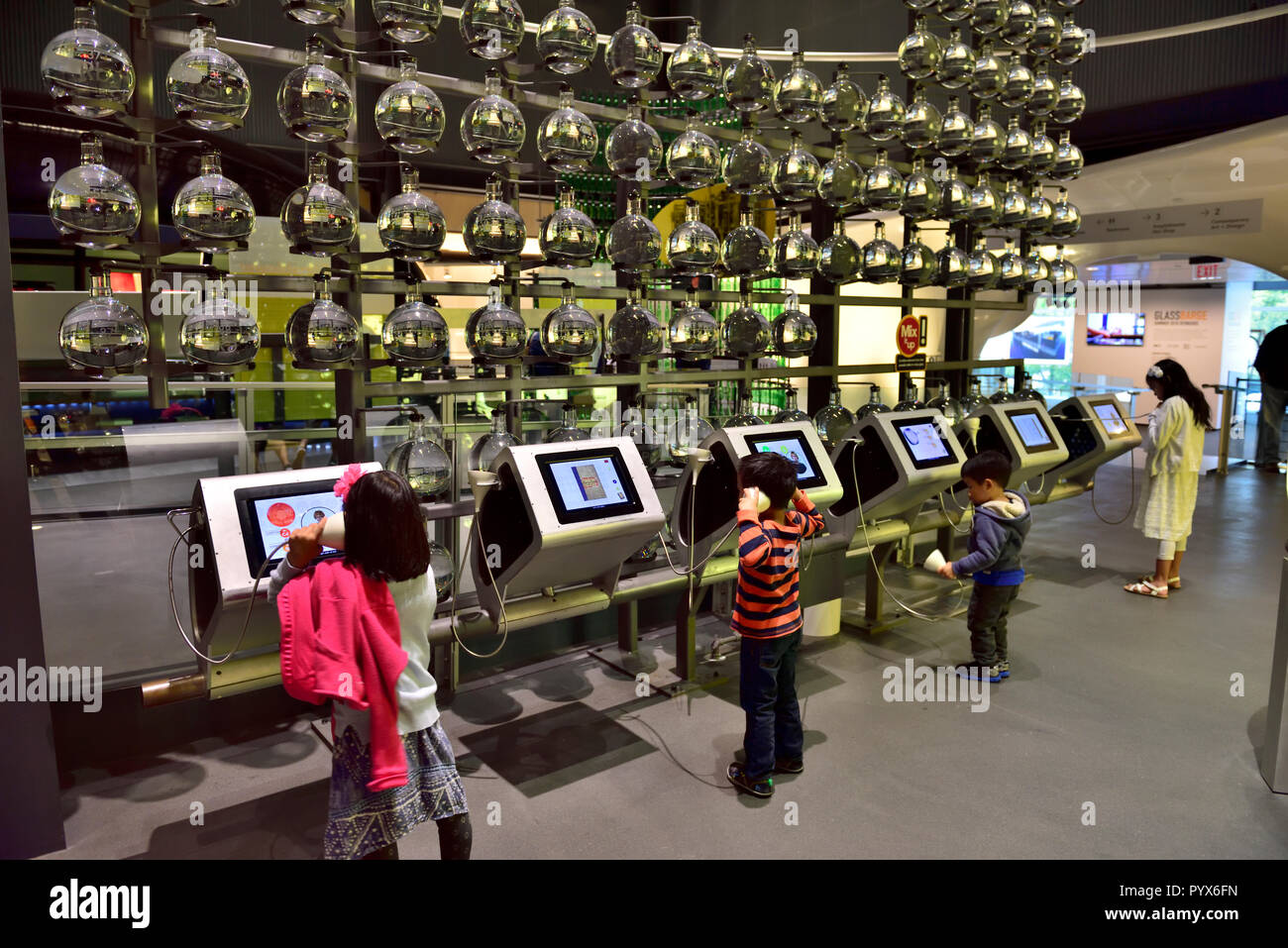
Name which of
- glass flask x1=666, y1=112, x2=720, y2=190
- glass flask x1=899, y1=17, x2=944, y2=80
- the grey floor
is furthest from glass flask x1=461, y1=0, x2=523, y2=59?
the grey floor

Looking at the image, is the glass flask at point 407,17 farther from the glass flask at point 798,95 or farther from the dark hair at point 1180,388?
the dark hair at point 1180,388

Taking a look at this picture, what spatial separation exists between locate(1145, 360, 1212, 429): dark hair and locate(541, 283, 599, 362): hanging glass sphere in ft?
13.0

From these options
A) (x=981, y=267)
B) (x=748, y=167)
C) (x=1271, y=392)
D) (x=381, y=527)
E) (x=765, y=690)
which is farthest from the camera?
(x=1271, y=392)

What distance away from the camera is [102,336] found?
2.45 m

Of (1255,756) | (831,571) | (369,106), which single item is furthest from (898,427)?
(369,106)

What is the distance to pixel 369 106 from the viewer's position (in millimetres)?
3404

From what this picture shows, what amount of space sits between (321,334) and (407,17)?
103 cm

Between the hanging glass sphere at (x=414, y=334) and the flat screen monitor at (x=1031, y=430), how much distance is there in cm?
375

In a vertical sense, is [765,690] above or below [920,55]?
below

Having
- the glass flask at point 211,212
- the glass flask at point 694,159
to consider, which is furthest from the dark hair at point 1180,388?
the glass flask at point 211,212

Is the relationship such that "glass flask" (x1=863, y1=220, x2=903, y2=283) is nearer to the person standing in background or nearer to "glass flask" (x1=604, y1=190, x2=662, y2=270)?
"glass flask" (x1=604, y1=190, x2=662, y2=270)

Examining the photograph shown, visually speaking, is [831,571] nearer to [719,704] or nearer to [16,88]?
[719,704]

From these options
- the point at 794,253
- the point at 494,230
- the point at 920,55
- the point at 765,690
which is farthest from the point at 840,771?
the point at 920,55

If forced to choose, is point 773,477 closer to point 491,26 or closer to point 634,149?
point 634,149
